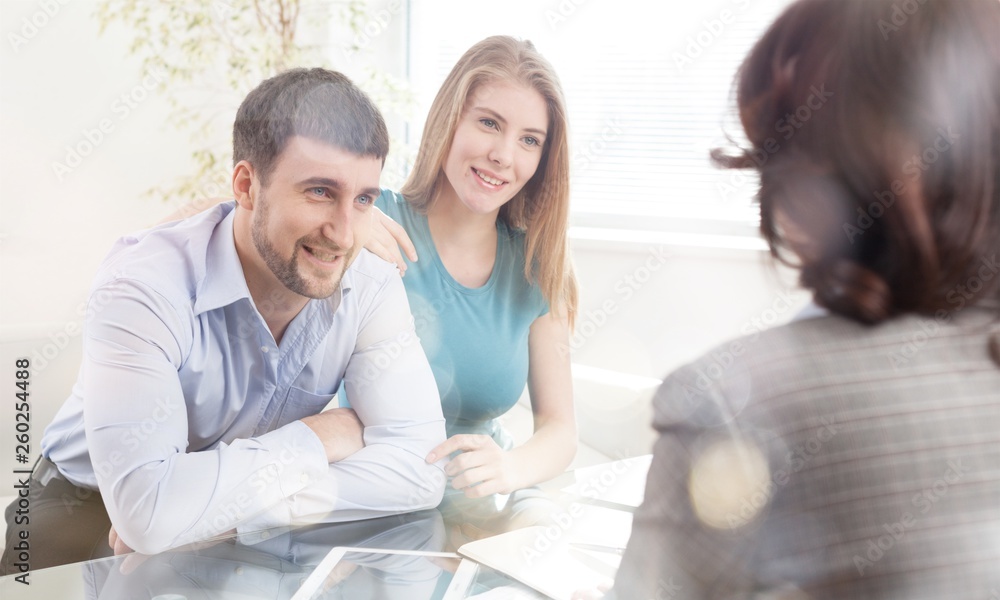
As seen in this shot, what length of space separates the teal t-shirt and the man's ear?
0.38 metres

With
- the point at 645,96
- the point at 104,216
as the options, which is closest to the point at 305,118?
the point at 104,216

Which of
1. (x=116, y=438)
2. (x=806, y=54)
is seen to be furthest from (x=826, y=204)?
(x=116, y=438)

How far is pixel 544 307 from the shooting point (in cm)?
173

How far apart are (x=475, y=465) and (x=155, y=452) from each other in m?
0.50

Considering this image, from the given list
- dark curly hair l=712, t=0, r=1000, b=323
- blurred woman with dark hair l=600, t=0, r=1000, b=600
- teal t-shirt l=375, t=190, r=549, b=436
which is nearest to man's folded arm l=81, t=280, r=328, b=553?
teal t-shirt l=375, t=190, r=549, b=436

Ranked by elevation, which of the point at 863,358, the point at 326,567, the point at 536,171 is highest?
the point at 863,358

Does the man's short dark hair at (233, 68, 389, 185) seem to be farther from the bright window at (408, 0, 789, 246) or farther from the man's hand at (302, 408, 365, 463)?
the bright window at (408, 0, 789, 246)

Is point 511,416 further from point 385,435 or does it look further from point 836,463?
point 836,463

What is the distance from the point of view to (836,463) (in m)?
0.64

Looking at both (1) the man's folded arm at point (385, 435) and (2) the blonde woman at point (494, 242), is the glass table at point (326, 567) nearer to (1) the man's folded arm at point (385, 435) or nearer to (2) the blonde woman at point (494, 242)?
(1) the man's folded arm at point (385, 435)

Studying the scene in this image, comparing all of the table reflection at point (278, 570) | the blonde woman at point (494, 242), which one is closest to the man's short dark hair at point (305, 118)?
the blonde woman at point (494, 242)

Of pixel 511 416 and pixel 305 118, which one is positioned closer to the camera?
pixel 305 118

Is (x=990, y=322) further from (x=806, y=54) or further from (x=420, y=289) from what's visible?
(x=420, y=289)

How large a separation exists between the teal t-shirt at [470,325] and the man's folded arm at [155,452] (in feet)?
1.67
